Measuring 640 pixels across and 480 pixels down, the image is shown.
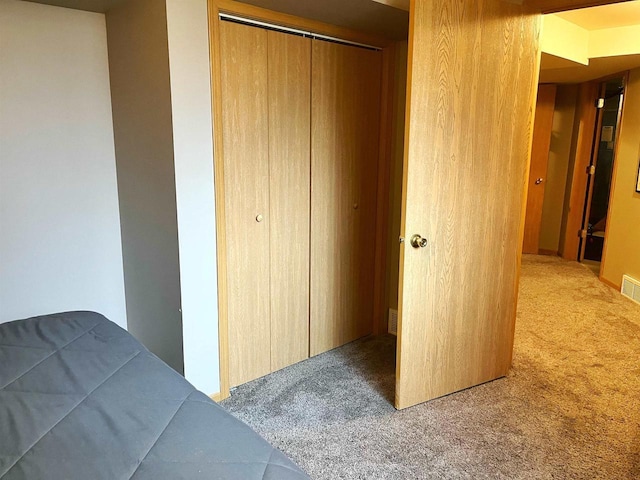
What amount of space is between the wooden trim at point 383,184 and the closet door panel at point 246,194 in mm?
932

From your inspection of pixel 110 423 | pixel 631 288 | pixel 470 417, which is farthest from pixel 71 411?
pixel 631 288

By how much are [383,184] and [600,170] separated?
443cm

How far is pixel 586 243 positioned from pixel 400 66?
4.29 m

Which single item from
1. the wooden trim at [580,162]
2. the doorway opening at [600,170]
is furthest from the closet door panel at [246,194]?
the wooden trim at [580,162]

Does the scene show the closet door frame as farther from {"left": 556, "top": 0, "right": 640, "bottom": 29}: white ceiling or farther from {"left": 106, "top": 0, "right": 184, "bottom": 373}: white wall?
{"left": 556, "top": 0, "right": 640, "bottom": 29}: white ceiling

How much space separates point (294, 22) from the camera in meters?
2.53

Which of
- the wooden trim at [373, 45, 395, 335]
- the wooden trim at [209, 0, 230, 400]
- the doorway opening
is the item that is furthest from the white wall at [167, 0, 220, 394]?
the doorway opening

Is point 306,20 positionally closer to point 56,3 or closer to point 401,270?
point 56,3

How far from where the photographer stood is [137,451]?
1125 mm

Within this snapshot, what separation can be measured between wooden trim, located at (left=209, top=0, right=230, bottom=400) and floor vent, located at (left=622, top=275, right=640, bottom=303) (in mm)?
3759

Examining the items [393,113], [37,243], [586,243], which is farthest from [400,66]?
[586,243]

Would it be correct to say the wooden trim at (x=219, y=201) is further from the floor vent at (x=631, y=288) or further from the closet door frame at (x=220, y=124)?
the floor vent at (x=631, y=288)

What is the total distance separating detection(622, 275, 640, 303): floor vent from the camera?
4266 mm

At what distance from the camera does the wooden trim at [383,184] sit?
3.10 meters
